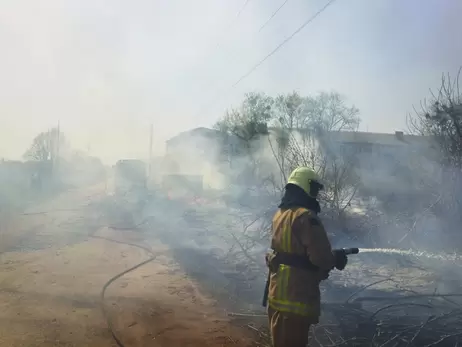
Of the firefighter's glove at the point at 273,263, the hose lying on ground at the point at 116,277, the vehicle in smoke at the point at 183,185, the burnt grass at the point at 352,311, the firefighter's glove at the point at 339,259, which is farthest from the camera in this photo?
the vehicle in smoke at the point at 183,185

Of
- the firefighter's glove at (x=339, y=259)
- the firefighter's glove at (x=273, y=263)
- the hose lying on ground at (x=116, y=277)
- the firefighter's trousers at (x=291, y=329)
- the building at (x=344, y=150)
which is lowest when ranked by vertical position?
the hose lying on ground at (x=116, y=277)

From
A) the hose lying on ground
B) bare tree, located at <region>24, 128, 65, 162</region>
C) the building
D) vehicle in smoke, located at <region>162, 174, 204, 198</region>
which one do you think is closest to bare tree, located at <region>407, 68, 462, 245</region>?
the building

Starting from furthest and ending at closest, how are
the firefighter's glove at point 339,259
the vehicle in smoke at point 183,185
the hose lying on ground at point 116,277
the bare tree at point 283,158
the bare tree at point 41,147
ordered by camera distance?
the bare tree at point 41,147
the vehicle in smoke at point 183,185
the bare tree at point 283,158
the hose lying on ground at point 116,277
the firefighter's glove at point 339,259

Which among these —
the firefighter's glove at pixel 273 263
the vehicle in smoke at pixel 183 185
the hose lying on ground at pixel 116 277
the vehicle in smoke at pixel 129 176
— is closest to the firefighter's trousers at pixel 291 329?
the firefighter's glove at pixel 273 263

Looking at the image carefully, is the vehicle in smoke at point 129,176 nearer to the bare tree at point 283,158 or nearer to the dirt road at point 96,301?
the bare tree at point 283,158

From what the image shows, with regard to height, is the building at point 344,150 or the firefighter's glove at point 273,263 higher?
the building at point 344,150

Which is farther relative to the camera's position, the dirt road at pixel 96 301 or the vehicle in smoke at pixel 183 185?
the vehicle in smoke at pixel 183 185

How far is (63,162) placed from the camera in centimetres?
4675

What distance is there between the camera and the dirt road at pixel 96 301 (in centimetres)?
493

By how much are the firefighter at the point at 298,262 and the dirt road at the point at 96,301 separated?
6.25 feet

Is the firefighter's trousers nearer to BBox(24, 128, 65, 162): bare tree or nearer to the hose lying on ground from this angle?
the hose lying on ground

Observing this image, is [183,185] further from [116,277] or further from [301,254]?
[301,254]

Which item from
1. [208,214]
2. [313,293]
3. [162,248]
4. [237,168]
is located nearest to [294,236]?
[313,293]

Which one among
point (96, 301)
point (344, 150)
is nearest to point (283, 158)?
point (344, 150)
